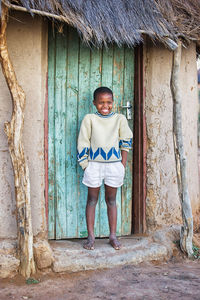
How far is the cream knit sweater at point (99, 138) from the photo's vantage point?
368 cm

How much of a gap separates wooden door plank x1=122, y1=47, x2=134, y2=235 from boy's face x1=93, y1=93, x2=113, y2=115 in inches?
20.6

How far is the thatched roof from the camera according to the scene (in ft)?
10.5

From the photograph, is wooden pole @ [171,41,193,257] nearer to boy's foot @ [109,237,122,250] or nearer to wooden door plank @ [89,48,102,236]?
boy's foot @ [109,237,122,250]

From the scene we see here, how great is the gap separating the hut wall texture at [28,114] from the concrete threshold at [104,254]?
0.36 meters

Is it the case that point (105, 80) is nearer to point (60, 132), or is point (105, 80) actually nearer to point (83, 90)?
point (83, 90)

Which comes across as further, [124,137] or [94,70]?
[94,70]

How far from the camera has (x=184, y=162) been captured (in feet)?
12.5

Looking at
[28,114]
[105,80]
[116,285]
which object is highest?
[105,80]

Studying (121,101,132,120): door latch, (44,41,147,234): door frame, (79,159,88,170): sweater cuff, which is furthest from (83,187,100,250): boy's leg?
(121,101,132,120): door latch

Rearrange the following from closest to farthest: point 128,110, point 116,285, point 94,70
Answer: point 116,285 < point 94,70 < point 128,110

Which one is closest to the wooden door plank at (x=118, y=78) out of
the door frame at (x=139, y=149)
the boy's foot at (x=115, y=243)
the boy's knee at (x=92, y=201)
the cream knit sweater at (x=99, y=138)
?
the door frame at (x=139, y=149)

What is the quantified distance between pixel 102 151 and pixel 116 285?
4.28 ft

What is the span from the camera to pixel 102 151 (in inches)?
146

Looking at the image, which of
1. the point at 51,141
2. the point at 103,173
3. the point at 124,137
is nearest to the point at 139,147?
the point at 124,137
